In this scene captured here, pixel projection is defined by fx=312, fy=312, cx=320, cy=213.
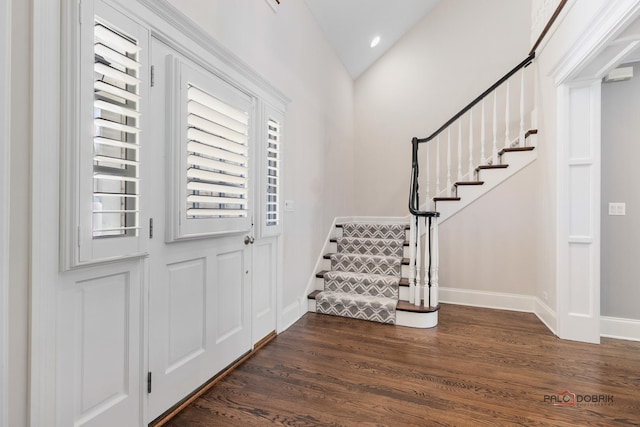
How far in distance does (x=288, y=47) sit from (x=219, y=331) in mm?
2704

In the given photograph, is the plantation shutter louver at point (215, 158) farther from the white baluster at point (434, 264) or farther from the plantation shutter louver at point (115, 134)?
the white baluster at point (434, 264)

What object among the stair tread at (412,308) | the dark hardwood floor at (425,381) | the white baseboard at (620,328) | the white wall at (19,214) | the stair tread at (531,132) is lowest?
the dark hardwood floor at (425,381)

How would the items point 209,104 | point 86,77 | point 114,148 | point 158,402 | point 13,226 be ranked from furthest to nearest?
point 209,104 < point 158,402 < point 114,148 < point 86,77 < point 13,226

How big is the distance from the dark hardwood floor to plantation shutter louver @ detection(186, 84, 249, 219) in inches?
46.0

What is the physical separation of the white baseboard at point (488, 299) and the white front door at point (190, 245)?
2.74m

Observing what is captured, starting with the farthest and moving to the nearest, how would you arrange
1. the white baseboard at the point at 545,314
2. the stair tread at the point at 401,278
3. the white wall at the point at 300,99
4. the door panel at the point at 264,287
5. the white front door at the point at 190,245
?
the stair tread at the point at 401,278
the white baseboard at the point at 545,314
the door panel at the point at 264,287
the white wall at the point at 300,99
the white front door at the point at 190,245

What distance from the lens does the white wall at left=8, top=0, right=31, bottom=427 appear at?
109cm

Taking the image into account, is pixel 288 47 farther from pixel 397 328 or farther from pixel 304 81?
pixel 397 328

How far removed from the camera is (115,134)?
4.89ft

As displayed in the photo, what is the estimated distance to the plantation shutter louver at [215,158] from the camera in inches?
74.4

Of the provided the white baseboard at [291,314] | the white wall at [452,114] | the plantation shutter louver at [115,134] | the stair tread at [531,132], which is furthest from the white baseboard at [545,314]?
the plantation shutter louver at [115,134]

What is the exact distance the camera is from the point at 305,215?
358cm

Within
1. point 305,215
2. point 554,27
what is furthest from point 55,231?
point 554,27

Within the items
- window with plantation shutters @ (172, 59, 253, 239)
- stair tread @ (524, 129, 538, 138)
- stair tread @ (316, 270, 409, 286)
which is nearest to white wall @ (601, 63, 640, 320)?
stair tread @ (524, 129, 538, 138)
